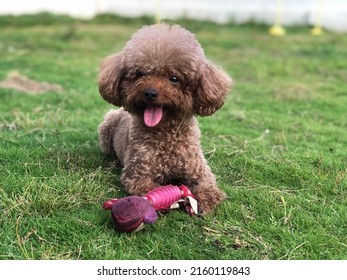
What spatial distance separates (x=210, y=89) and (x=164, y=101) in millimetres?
376

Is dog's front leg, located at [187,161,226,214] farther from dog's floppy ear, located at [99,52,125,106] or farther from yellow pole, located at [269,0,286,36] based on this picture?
yellow pole, located at [269,0,286,36]

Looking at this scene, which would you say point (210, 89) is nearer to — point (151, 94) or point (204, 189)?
point (151, 94)

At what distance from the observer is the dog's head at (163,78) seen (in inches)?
131

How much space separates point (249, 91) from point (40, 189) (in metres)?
4.67

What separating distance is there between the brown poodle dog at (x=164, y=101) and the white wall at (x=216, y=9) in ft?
39.3

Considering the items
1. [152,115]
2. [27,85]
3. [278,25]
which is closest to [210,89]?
[152,115]

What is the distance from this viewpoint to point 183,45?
3.41 metres

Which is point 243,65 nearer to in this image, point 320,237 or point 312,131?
point 312,131

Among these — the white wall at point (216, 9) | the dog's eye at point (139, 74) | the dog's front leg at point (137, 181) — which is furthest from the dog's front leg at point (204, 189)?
the white wall at point (216, 9)

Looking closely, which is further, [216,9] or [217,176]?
[216,9]

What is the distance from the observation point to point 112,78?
360 centimetres

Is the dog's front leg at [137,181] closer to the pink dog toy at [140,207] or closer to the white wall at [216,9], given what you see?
the pink dog toy at [140,207]

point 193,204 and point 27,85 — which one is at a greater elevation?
point 193,204
